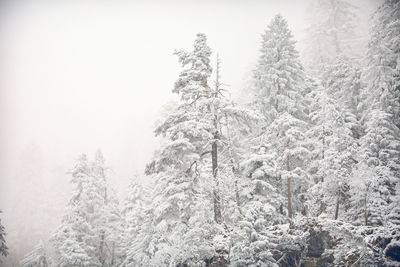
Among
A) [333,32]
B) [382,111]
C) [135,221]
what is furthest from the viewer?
[333,32]

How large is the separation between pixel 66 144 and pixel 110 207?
105m

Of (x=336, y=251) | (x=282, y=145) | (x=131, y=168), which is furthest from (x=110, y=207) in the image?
(x=131, y=168)

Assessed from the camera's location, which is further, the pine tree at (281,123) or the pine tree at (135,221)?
the pine tree at (135,221)

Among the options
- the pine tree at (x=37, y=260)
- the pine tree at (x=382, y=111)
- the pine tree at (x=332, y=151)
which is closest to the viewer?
the pine tree at (x=382, y=111)

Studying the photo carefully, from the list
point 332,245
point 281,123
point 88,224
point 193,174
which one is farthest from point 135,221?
point 332,245

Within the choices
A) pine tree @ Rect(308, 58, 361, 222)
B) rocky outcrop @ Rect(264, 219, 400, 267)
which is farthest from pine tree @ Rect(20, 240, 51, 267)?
pine tree @ Rect(308, 58, 361, 222)

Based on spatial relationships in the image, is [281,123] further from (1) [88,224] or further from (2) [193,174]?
(1) [88,224]

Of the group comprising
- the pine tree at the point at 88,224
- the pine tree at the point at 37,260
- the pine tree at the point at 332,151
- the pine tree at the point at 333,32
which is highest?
the pine tree at the point at 333,32

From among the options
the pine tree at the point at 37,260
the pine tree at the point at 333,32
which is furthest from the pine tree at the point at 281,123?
the pine tree at the point at 333,32

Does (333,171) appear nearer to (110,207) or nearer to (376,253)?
(376,253)

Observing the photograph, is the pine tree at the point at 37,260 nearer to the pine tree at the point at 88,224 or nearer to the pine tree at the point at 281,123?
the pine tree at the point at 88,224

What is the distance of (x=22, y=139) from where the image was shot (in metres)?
A: 131

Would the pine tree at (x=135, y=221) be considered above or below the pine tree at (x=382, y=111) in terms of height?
below

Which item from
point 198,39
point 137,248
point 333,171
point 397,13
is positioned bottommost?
point 137,248
